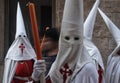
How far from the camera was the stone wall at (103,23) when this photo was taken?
27.1 feet

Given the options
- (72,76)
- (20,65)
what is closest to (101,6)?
(20,65)

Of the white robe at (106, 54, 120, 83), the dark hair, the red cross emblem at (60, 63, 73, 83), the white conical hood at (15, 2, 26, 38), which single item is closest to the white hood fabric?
the white robe at (106, 54, 120, 83)

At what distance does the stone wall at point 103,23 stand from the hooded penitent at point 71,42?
12.6ft

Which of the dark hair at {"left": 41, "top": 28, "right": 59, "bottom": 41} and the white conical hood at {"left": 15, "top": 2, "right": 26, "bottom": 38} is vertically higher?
the white conical hood at {"left": 15, "top": 2, "right": 26, "bottom": 38}

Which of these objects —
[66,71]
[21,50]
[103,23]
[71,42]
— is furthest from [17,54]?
[71,42]

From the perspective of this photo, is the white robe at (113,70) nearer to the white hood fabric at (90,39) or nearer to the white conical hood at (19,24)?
the white hood fabric at (90,39)

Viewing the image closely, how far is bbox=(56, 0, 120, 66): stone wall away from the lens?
8250mm

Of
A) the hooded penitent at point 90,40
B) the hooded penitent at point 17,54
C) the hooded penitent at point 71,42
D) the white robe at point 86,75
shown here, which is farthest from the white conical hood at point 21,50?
the white robe at point 86,75

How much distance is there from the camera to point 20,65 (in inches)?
300

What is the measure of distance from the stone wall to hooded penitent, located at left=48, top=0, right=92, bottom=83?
3.84 metres

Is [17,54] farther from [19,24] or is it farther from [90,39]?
[90,39]

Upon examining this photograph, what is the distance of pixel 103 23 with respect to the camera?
326 inches

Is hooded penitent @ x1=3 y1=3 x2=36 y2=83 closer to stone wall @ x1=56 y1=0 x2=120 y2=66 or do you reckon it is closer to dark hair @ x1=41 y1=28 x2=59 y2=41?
stone wall @ x1=56 y1=0 x2=120 y2=66

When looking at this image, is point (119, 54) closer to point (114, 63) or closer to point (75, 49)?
point (114, 63)
